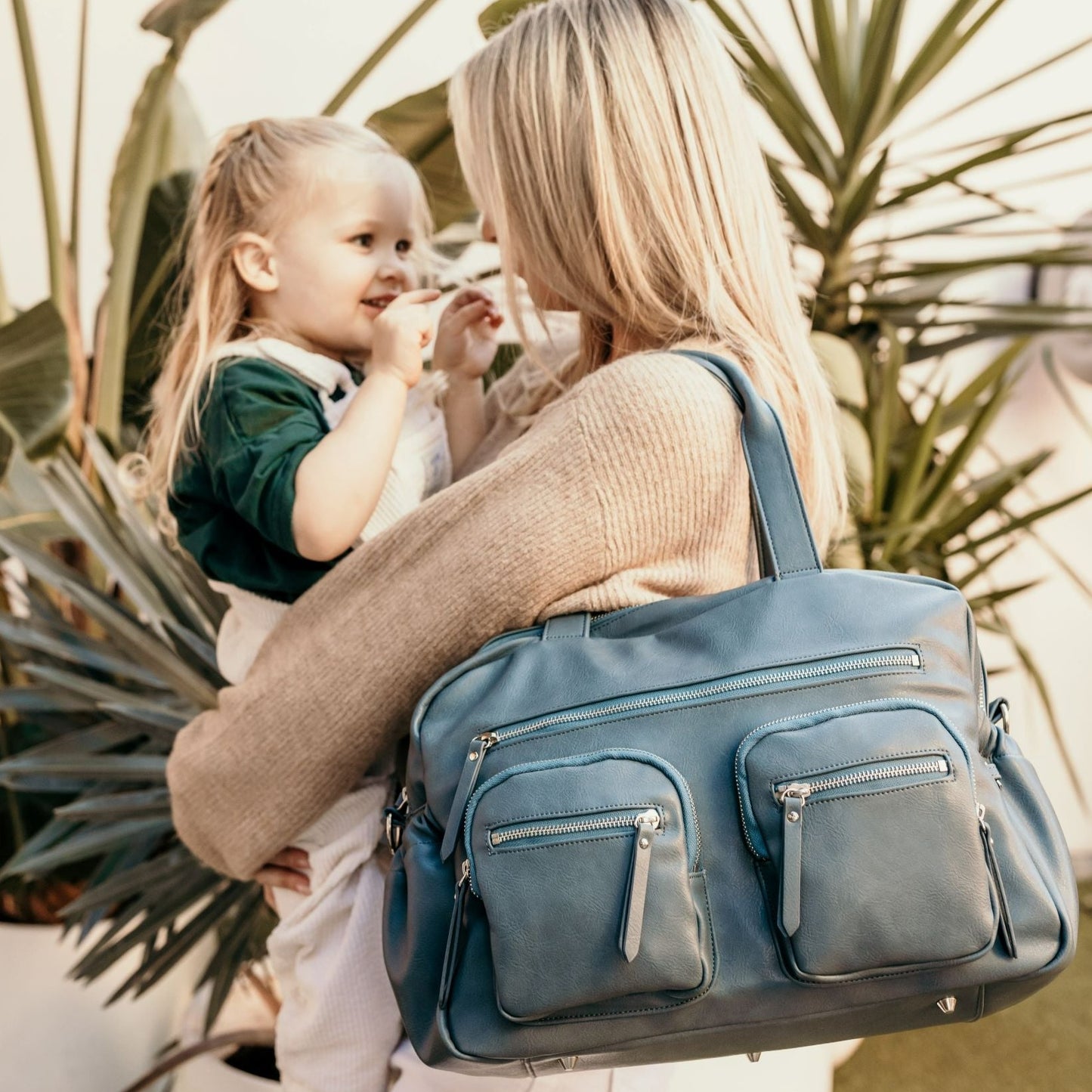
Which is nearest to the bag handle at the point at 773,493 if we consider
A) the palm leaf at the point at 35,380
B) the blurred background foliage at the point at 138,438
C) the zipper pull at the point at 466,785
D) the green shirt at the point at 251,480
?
the zipper pull at the point at 466,785

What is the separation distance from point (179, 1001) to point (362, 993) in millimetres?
1092

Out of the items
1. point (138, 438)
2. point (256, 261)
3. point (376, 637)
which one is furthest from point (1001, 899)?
point (138, 438)

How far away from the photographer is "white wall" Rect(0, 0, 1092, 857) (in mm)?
1706

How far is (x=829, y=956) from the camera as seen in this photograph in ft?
1.86

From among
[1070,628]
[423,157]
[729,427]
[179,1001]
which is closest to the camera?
[729,427]

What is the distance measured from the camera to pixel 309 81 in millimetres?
1791

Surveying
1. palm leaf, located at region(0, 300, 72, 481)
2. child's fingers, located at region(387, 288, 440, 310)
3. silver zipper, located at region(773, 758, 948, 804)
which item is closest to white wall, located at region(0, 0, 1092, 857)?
palm leaf, located at region(0, 300, 72, 481)

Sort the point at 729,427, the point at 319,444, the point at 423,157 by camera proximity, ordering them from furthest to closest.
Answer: the point at 423,157
the point at 319,444
the point at 729,427

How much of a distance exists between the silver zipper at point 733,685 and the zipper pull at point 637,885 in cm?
7

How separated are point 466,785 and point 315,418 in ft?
1.24

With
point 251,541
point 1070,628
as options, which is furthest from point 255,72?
point 1070,628

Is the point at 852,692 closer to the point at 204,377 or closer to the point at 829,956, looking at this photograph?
the point at 829,956

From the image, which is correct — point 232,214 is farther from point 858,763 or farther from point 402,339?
point 858,763

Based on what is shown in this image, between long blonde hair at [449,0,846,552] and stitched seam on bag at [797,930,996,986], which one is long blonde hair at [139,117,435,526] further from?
stitched seam on bag at [797,930,996,986]
